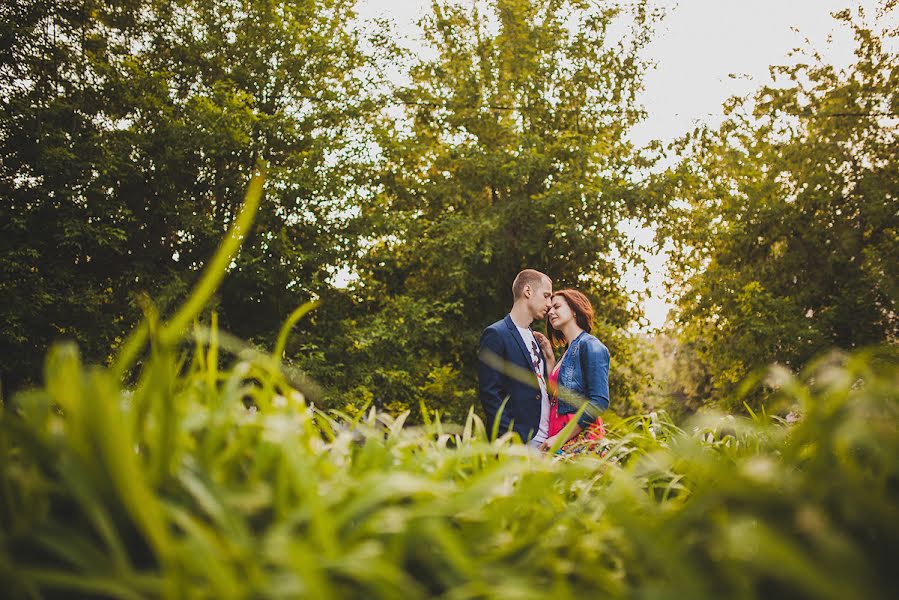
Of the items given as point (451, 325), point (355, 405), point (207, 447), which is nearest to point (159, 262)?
point (355, 405)

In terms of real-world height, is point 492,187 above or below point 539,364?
above

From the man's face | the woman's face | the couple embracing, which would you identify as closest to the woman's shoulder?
the couple embracing

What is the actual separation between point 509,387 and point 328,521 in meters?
3.93

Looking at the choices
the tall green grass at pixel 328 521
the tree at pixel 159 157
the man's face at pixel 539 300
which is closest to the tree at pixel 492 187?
the tree at pixel 159 157

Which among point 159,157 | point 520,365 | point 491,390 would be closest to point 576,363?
point 520,365

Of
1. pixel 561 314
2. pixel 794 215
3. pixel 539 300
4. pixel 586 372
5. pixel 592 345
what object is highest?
pixel 794 215

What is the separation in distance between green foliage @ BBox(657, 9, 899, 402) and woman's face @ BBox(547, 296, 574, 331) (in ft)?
36.8

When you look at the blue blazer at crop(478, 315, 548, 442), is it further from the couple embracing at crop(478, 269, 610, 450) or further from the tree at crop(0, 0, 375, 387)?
the tree at crop(0, 0, 375, 387)

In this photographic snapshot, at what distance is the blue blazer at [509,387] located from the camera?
436 cm

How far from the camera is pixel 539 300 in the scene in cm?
522

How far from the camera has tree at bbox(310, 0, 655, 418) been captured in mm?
14344

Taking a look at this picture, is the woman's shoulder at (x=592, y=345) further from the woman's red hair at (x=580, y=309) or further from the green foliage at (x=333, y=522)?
the green foliage at (x=333, y=522)

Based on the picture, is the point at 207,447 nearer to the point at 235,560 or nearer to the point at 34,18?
the point at 235,560

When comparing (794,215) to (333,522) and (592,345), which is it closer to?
(592,345)
